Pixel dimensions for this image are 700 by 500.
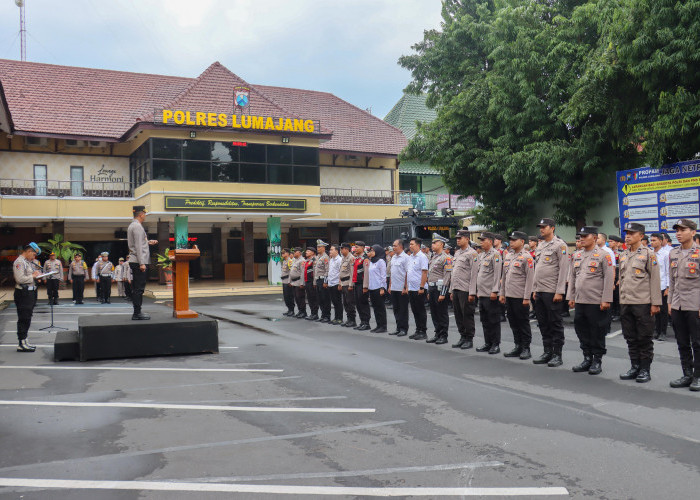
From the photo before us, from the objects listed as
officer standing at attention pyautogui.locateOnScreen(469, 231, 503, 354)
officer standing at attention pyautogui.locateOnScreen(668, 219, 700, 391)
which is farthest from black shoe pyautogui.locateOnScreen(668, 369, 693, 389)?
officer standing at attention pyautogui.locateOnScreen(469, 231, 503, 354)

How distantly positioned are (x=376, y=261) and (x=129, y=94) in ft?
78.9

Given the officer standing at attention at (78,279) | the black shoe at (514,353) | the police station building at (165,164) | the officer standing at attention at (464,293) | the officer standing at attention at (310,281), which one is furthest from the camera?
the police station building at (165,164)

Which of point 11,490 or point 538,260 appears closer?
point 11,490

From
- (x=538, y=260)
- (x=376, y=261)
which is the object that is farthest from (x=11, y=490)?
(x=376, y=261)

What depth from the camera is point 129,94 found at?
3272 cm

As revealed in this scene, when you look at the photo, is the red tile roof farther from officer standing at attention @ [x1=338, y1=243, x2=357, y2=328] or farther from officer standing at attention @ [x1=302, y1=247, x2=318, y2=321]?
officer standing at attention @ [x1=338, y1=243, x2=357, y2=328]

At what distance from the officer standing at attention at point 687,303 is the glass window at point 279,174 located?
2324 cm

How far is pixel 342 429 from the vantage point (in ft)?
19.2

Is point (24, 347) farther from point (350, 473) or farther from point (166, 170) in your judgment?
point (166, 170)

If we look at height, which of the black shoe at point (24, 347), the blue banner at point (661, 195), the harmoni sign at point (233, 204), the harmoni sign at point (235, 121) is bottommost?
the black shoe at point (24, 347)

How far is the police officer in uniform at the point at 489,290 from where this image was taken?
33.6 ft

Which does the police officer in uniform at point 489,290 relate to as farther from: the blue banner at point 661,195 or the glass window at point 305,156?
the glass window at point 305,156

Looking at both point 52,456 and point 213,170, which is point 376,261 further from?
point 213,170

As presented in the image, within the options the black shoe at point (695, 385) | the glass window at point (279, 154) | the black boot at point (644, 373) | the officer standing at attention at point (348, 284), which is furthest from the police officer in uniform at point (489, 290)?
the glass window at point (279, 154)
